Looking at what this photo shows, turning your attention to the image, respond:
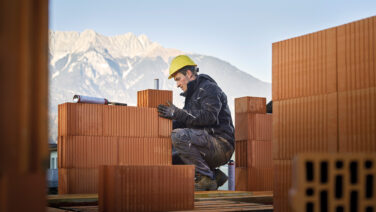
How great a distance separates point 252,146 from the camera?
13234mm

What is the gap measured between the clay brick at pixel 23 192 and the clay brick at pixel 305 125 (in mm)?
4021

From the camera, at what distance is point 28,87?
2824 millimetres

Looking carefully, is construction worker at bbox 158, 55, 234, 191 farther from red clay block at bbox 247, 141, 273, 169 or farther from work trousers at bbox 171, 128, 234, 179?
red clay block at bbox 247, 141, 273, 169

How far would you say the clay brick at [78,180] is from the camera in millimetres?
11172

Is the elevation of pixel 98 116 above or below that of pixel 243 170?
above

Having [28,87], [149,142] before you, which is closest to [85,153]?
[149,142]

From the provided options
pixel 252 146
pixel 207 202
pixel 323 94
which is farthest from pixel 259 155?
pixel 323 94

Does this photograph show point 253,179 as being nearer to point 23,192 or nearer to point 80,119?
point 80,119

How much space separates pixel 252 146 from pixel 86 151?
3919mm

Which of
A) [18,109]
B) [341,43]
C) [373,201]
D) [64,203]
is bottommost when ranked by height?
[64,203]

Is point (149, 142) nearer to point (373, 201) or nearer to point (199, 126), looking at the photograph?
point (199, 126)

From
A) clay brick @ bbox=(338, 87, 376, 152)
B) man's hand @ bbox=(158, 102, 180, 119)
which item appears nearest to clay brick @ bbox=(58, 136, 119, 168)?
man's hand @ bbox=(158, 102, 180, 119)

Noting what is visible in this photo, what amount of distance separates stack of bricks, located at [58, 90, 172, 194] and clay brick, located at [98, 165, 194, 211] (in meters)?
3.39

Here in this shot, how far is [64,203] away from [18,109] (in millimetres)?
7020
